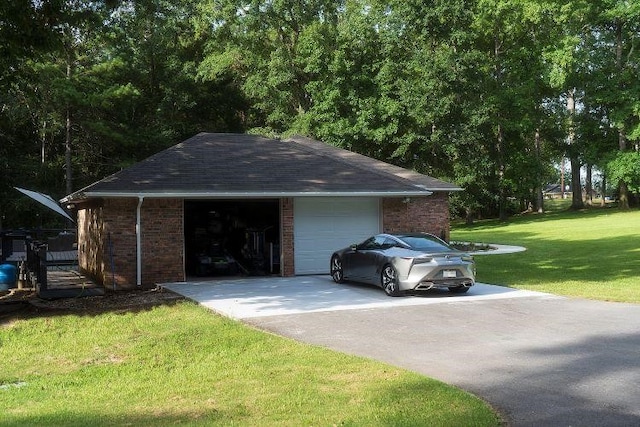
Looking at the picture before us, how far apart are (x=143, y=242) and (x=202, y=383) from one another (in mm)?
9574

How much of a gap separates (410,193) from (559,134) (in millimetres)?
38257

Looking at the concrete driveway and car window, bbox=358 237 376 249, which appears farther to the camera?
car window, bbox=358 237 376 249

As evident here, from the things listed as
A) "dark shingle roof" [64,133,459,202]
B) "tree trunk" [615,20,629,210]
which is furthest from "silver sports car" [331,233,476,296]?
"tree trunk" [615,20,629,210]

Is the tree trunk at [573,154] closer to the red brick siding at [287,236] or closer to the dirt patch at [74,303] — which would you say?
the red brick siding at [287,236]

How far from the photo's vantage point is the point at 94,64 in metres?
33.2

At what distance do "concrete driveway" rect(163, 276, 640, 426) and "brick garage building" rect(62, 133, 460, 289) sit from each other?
180cm

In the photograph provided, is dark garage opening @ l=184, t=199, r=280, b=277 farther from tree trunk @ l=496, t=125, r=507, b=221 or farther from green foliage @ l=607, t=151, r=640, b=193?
green foliage @ l=607, t=151, r=640, b=193

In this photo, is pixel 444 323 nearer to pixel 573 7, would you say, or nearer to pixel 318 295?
pixel 318 295

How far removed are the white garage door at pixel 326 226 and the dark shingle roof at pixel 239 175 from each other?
637 millimetres

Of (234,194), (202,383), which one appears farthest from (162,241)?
(202,383)

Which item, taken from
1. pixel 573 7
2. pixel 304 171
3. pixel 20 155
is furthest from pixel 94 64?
pixel 573 7

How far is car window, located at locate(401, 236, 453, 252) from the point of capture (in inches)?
535

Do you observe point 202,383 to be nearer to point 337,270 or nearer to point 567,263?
point 337,270

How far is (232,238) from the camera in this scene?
2089 centimetres
